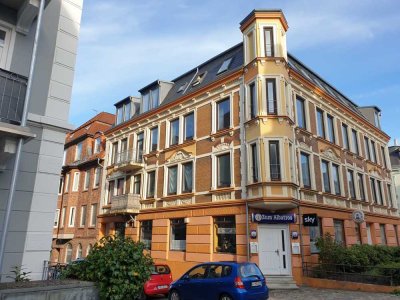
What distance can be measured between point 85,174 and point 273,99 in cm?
1985

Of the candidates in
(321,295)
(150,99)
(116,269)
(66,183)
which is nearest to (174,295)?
(321,295)

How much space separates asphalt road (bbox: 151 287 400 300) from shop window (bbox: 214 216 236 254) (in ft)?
11.3

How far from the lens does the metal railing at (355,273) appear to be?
13094 millimetres

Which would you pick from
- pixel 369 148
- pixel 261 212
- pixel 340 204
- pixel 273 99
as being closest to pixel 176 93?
pixel 273 99

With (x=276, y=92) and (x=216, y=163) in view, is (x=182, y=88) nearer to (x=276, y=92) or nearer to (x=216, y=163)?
(x=216, y=163)

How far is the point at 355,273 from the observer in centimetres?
1414

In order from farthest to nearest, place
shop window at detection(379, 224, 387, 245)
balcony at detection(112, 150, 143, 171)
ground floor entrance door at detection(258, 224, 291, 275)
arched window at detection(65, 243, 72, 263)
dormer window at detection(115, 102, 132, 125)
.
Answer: arched window at detection(65, 243, 72, 263)
dormer window at detection(115, 102, 132, 125)
shop window at detection(379, 224, 387, 245)
balcony at detection(112, 150, 143, 171)
ground floor entrance door at detection(258, 224, 291, 275)

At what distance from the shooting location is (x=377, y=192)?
26.2 m

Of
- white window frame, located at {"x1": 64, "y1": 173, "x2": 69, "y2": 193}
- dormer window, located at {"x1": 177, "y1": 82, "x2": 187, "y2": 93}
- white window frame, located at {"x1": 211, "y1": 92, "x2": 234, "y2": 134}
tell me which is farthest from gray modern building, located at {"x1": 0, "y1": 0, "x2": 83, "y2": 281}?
white window frame, located at {"x1": 64, "y1": 173, "x2": 69, "y2": 193}

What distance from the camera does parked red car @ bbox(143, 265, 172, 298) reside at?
1286 cm

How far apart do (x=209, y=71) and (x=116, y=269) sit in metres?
18.0

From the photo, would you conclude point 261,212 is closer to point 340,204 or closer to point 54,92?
point 340,204

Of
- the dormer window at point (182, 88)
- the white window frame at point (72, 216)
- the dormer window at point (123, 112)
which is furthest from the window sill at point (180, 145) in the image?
the white window frame at point (72, 216)

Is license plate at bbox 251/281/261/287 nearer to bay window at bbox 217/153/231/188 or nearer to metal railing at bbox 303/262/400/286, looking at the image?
metal railing at bbox 303/262/400/286
